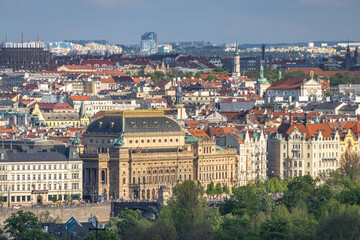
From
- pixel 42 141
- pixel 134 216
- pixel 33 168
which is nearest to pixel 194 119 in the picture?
pixel 42 141

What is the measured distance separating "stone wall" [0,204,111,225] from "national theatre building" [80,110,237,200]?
540 centimetres

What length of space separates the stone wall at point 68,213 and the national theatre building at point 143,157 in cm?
540

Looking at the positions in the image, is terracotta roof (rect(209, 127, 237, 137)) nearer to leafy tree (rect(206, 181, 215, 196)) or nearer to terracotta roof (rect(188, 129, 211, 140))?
terracotta roof (rect(188, 129, 211, 140))

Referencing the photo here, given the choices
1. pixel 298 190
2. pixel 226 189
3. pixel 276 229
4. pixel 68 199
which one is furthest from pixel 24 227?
pixel 226 189

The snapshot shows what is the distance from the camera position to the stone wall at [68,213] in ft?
329

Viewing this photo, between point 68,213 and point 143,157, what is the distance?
1405 cm

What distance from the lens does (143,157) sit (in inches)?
4574

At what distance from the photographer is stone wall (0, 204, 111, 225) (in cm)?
10019

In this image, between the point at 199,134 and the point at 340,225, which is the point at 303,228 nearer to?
the point at 340,225

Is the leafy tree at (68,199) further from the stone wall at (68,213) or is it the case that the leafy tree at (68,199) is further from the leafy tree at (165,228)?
the leafy tree at (165,228)

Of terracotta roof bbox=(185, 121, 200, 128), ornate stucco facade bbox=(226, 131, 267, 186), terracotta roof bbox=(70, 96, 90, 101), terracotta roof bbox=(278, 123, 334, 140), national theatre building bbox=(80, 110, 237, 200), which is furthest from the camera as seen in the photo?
terracotta roof bbox=(70, 96, 90, 101)

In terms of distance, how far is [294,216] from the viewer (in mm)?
91688

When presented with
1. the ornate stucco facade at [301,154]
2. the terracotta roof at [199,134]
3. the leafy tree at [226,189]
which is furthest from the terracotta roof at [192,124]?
the leafy tree at [226,189]

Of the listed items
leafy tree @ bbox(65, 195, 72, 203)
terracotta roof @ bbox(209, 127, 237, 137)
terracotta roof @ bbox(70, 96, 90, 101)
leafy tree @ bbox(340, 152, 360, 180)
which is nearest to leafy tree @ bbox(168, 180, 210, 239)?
leafy tree @ bbox(65, 195, 72, 203)
